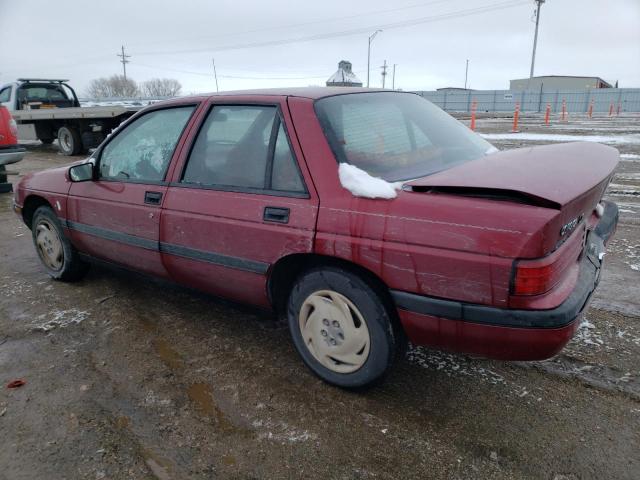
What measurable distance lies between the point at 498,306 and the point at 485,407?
724 millimetres

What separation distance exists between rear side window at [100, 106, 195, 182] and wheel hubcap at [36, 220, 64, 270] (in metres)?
0.95

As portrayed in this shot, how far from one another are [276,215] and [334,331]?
2.15 feet

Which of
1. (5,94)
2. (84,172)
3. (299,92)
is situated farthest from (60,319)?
(5,94)

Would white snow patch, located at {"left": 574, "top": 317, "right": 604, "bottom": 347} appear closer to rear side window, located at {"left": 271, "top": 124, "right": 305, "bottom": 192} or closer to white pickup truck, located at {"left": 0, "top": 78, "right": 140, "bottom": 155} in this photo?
rear side window, located at {"left": 271, "top": 124, "right": 305, "bottom": 192}

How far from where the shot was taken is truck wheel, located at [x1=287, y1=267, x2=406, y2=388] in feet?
7.53

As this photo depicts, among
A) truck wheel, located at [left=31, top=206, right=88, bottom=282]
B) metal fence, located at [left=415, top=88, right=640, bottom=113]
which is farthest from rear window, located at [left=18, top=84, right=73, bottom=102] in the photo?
metal fence, located at [left=415, top=88, right=640, bottom=113]

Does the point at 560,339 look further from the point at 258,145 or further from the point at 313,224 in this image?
the point at 258,145

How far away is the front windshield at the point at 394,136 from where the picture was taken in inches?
96.3

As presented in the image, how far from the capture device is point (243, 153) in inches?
108

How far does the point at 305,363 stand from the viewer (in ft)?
8.82

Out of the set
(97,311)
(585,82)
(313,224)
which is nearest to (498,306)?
(313,224)

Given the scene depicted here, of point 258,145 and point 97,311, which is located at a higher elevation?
point 258,145

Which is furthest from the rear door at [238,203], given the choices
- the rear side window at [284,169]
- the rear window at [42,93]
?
the rear window at [42,93]

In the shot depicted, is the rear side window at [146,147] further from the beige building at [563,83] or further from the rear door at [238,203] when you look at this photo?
the beige building at [563,83]
